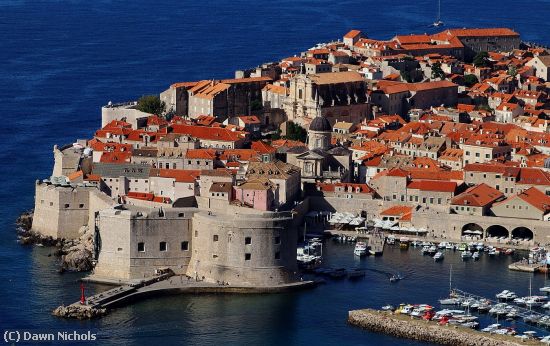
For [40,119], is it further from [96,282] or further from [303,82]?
[96,282]

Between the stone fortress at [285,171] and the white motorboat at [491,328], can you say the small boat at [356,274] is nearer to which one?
the stone fortress at [285,171]

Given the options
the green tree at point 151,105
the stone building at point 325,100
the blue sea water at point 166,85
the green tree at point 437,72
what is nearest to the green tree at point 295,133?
the stone building at point 325,100

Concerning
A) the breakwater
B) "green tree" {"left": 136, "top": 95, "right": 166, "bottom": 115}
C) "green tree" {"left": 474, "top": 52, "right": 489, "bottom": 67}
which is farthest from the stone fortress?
the breakwater

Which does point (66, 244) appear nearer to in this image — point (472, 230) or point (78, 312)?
point (78, 312)

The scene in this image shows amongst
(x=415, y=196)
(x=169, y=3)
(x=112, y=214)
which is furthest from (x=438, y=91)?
(x=169, y=3)

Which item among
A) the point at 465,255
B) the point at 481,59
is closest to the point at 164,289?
the point at 465,255

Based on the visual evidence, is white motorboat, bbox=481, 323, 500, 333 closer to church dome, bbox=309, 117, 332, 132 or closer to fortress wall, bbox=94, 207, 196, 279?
fortress wall, bbox=94, 207, 196, 279
